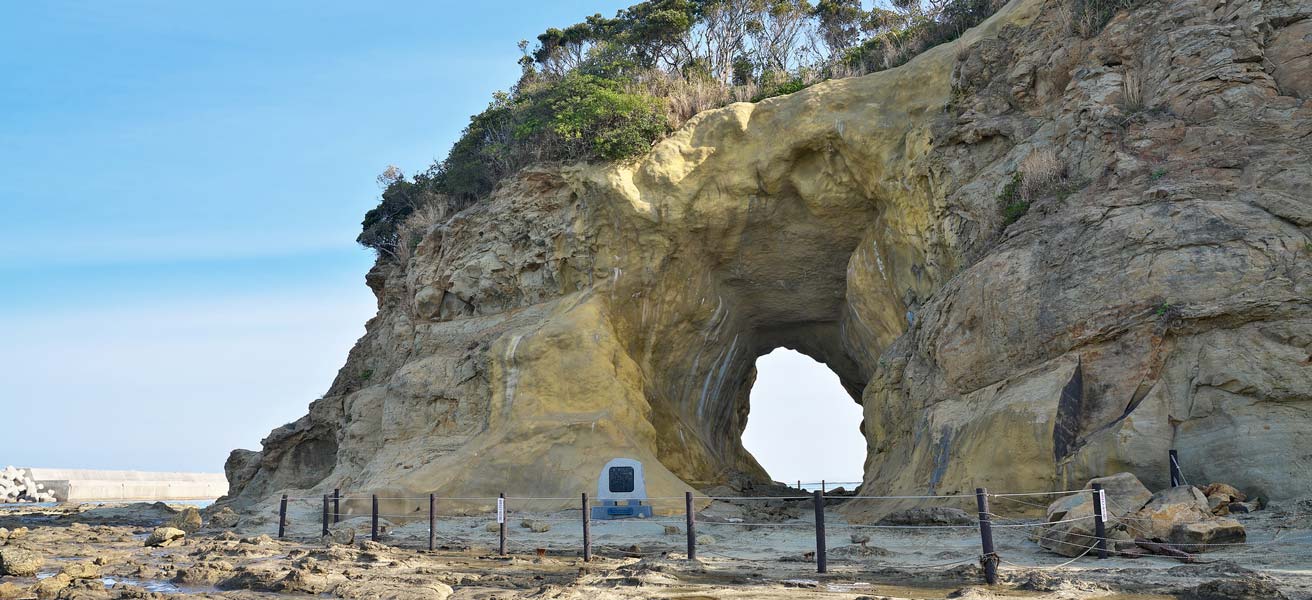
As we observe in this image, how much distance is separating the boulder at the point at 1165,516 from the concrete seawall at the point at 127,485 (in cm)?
5067

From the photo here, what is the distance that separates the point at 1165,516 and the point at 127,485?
55402mm

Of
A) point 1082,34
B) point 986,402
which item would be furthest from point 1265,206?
point 1082,34

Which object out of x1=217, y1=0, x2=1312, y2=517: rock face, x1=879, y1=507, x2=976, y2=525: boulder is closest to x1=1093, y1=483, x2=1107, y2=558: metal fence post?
x1=879, y1=507, x2=976, y2=525: boulder

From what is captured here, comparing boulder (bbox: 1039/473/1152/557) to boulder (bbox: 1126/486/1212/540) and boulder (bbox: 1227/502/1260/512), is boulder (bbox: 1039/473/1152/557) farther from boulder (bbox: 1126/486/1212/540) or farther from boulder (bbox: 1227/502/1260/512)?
boulder (bbox: 1227/502/1260/512)

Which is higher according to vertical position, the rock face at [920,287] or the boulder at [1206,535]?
the rock face at [920,287]

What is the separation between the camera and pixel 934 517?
493 inches

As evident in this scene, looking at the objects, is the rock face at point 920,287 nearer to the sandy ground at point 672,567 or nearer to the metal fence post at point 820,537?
the sandy ground at point 672,567

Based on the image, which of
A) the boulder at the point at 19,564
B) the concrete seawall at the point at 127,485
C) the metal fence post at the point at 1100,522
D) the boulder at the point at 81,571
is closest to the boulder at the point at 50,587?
the boulder at the point at 81,571

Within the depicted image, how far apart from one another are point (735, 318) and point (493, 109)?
9.44 metres

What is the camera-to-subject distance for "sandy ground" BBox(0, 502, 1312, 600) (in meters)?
7.54

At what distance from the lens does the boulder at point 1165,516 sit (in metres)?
8.98

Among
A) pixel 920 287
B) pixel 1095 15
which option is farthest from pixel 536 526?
pixel 1095 15

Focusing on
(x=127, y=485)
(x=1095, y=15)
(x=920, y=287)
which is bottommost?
(x=127, y=485)

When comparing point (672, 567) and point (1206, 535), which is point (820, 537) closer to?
point (672, 567)
